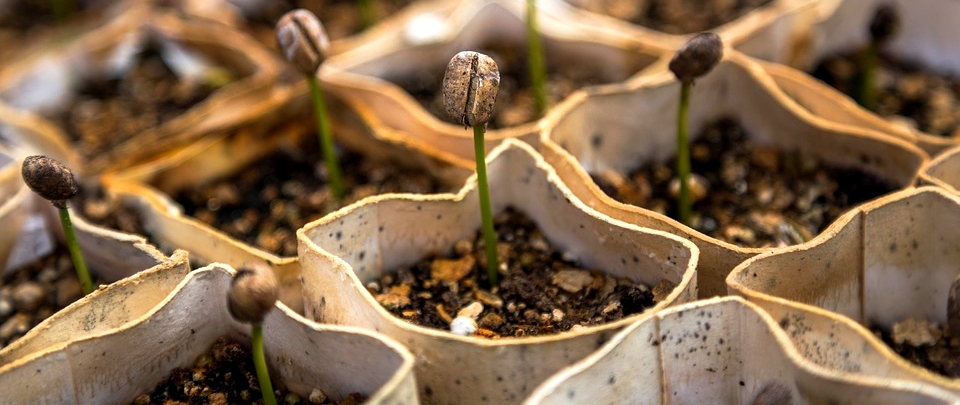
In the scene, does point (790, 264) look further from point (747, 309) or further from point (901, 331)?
point (901, 331)

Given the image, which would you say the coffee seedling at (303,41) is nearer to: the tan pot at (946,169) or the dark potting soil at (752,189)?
the dark potting soil at (752,189)

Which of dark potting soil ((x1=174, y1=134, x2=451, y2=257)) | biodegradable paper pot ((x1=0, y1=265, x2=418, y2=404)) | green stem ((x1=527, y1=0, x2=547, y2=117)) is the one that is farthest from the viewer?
green stem ((x1=527, y1=0, x2=547, y2=117))

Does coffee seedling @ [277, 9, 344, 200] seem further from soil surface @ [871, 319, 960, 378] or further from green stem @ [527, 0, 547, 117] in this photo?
soil surface @ [871, 319, 960, 378]

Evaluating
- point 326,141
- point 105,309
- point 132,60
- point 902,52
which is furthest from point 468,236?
point 132,60

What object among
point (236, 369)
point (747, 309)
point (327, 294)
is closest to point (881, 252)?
point (747, 309)

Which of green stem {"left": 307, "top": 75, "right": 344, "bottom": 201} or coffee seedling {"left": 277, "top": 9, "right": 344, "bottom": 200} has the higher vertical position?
coffee seedling {"left": 277, "top": 9, "right": 344, "bottom": 200}

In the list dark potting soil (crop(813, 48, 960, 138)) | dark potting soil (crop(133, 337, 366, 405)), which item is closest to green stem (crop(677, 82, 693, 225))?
dark potting soil (crop(813, 48, 960, 138))

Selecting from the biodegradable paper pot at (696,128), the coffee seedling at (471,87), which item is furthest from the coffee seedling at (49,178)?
the biodegradable paper pot at (696,128)
